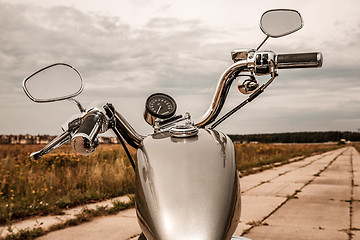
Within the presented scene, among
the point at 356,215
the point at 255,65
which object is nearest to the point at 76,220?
the point at 255,65

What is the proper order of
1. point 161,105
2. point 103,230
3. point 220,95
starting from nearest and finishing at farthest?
1. point 220,95
2. point 161,105
3. point 103,230

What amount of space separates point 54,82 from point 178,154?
0.67m

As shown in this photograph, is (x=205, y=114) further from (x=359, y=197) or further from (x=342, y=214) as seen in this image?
(x=359, y=197)

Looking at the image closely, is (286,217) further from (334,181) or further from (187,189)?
(334,181)

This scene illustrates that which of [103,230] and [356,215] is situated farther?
[356,215]

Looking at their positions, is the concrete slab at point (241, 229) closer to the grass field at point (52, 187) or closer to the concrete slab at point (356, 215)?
the concrete slab at point (356, 215)

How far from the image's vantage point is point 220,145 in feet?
4.05

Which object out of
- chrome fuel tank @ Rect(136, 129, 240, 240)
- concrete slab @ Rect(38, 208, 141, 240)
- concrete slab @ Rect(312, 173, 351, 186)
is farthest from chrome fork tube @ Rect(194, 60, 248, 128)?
concrete slab @ Rect(312, 173, 351, 186)

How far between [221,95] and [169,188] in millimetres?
662

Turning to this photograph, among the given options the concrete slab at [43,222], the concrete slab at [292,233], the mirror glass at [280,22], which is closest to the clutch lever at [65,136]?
the mirror glass at [280,22]

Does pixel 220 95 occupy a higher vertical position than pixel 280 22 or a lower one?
lower

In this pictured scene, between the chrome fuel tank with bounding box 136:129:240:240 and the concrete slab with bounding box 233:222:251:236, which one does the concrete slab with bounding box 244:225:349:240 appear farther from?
the chrome fuel tank with bounding box 136:129:240:240

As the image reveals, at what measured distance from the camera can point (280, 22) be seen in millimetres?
1792

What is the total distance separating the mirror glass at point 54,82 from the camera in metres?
1.50
